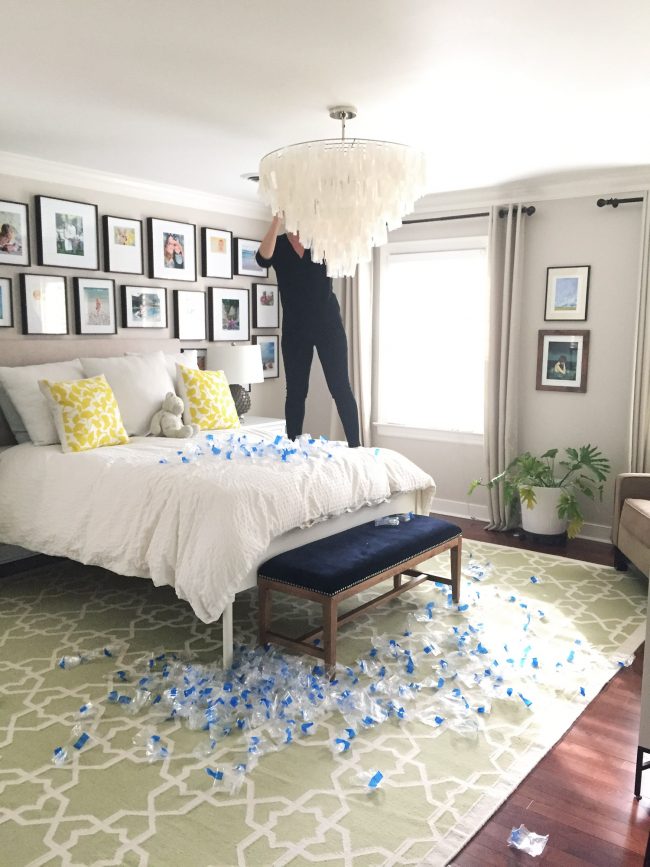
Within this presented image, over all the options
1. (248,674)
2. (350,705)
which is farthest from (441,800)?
(248,674)

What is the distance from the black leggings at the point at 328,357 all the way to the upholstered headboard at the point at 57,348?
3.36 ft

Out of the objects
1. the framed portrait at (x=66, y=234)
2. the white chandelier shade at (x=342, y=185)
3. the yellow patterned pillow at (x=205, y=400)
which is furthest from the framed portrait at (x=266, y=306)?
the white chandelier shade at (x=342, y=185)

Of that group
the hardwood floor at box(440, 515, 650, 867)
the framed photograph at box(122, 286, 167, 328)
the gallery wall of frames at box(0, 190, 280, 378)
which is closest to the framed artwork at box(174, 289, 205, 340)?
the gallery wall of frames at box(0, 190, 280, 378)

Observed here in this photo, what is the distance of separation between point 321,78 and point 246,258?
304 centimetres

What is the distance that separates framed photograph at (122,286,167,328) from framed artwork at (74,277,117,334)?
107 millimetres

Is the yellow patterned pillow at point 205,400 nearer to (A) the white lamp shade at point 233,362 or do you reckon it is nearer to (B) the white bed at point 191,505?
(A) the white lamp shade at point 233,362

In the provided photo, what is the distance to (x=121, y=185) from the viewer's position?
16.1 ft

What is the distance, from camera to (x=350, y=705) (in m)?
2.77

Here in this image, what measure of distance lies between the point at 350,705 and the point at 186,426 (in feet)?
7.53

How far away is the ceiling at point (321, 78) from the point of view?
2424 millimetres

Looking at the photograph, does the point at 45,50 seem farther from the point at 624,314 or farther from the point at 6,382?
the point at 624,314

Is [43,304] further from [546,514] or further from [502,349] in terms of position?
[546,514]

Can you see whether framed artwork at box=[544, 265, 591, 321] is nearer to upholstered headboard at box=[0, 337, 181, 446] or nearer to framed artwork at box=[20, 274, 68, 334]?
upholstered headboard at box=[0, 337, 181, 446]

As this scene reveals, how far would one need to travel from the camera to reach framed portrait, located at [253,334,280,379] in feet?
20.6
